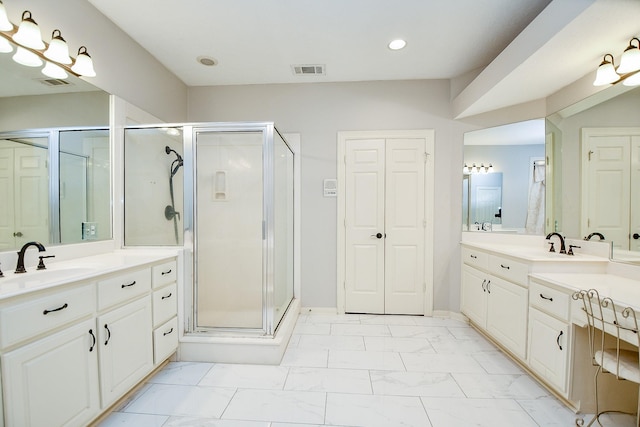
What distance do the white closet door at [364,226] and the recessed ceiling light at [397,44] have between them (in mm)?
946

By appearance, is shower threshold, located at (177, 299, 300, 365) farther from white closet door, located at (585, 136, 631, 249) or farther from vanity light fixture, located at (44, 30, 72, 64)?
white closet door, located at (585, 136, 631, 249)

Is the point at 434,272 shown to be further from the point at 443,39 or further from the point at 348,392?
the point at 443,39

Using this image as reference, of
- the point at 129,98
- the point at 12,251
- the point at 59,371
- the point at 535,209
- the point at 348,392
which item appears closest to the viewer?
the point at 59,371

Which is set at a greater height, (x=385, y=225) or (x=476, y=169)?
(x=476, y=169)

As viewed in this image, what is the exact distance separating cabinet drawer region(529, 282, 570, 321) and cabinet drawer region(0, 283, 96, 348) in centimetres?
272

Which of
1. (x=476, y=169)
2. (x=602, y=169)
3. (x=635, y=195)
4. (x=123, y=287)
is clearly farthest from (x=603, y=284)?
(x=123, y=287)

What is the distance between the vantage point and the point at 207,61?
8.99ft

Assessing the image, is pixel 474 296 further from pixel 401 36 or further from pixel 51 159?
pixel 51 159

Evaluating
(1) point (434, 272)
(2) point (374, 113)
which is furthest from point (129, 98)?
(1) point (434, 272)

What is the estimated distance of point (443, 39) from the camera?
236 cm

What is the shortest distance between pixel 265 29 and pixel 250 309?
8.35 feet

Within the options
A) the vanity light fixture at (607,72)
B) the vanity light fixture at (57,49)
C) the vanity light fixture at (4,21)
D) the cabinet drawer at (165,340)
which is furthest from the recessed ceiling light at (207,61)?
the vanity light fixture at (607,72)

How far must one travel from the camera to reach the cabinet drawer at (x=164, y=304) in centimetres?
191

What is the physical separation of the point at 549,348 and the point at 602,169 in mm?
1347
